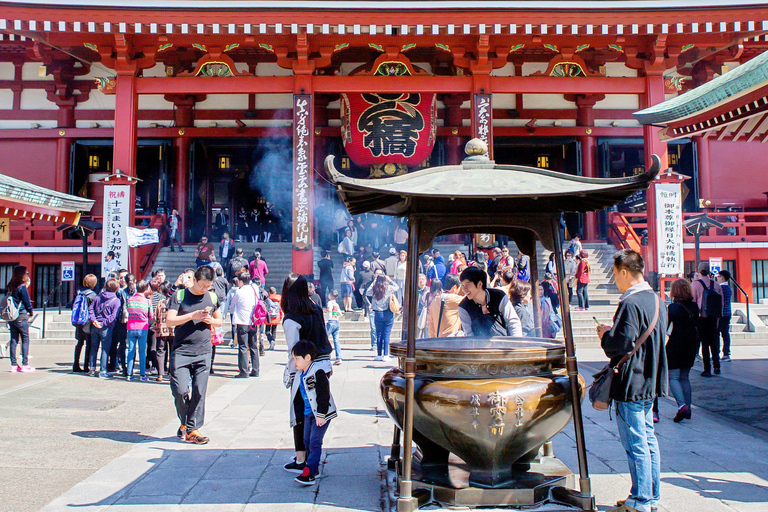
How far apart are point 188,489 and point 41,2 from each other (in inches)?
464

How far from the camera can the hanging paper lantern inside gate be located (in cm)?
1459

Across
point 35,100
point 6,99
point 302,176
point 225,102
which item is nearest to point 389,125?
point 302,176

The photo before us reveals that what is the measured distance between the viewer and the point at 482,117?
41.5 feet

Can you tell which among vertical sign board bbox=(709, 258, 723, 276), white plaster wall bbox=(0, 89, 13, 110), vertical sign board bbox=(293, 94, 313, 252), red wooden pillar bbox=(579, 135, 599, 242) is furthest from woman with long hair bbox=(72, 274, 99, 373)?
red wooden pillar bbox=(579, 135, 599, 242)

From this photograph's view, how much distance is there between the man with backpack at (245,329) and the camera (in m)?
8.37

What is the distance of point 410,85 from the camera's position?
1287 cm

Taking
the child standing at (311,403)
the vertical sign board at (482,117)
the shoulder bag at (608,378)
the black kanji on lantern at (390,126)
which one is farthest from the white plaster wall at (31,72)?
the shoulder bag at (608,378)

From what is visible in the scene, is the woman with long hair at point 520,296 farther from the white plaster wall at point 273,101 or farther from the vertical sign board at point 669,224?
the white plaster wall at point 273,101

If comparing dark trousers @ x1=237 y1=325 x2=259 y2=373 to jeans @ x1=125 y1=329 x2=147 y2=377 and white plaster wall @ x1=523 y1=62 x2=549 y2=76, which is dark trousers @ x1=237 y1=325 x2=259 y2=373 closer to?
jeans @ x1=125 y1=329 x2=147 y2=377

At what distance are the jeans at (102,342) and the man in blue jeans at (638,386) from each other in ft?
24.4

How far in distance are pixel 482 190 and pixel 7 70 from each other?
57.0 feet

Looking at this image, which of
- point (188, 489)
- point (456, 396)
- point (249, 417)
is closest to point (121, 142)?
point (249, 417)

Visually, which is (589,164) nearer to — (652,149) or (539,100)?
(539,100)

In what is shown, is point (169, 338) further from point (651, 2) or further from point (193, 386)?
point (651, 2)
